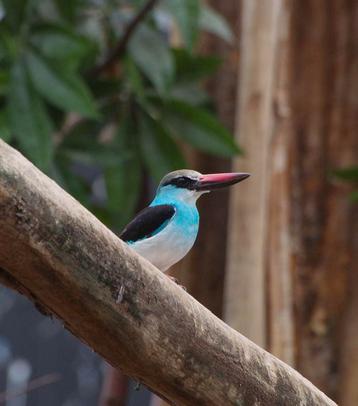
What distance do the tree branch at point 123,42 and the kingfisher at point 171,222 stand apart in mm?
1208

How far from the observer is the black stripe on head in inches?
122

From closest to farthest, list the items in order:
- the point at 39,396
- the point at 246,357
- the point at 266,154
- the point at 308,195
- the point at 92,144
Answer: the point at 246,357, the point at 92,144, the point at 266,154, the point at 308,195, the point at 39,396

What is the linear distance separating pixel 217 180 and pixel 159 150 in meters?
1.31

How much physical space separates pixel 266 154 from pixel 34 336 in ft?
5.66

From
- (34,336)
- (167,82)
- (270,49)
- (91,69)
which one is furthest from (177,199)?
(34,336)

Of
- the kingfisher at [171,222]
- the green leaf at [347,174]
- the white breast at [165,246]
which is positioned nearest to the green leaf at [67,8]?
the green leaf at [347,174]

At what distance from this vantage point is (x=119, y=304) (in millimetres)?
2156

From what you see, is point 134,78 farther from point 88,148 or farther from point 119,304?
point 119,304

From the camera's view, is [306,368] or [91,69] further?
[306,368]

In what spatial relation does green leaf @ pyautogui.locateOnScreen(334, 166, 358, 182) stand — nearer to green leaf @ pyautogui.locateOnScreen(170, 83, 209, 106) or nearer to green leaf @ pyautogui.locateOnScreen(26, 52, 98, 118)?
green leaf @ pyautogui.locateOnScreen(170, 83, 209, 106)

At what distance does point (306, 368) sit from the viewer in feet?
15.9

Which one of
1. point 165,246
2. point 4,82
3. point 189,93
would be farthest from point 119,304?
point 189,93

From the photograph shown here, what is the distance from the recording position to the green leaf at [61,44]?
3.89 meters

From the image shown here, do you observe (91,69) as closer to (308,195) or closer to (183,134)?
(183,134)
